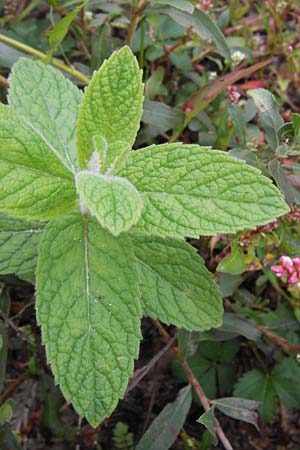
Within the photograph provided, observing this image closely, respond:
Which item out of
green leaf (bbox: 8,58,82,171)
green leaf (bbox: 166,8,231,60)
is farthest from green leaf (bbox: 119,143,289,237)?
green leaf (bbox: 166,8,231,60)

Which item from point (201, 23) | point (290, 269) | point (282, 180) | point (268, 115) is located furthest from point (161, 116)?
point (290, 269)

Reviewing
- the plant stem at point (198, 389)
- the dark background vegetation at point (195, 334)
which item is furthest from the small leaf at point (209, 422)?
the dark background vegetation at point (195, 334)

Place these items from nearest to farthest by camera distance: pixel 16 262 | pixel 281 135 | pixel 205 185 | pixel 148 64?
pixel 205 185 → pixel 16 262 → pixel 281 135 → pixel 148 64

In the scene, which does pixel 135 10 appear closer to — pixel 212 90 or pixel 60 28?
pixel 60 28

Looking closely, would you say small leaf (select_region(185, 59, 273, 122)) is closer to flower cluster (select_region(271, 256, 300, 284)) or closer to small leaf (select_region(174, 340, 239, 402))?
flower cluster (select_region(271, 256, 300, 284))

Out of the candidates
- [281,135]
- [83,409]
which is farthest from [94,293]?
[281,135]

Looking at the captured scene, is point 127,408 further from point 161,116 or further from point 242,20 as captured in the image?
point 242,20

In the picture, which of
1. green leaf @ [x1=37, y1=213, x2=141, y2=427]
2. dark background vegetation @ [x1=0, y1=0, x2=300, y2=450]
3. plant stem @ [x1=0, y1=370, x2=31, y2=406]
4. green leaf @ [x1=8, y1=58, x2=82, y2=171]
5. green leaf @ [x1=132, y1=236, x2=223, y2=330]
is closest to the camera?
green leaf @ [x1=37, y1=213, x2=141, y2=427]
